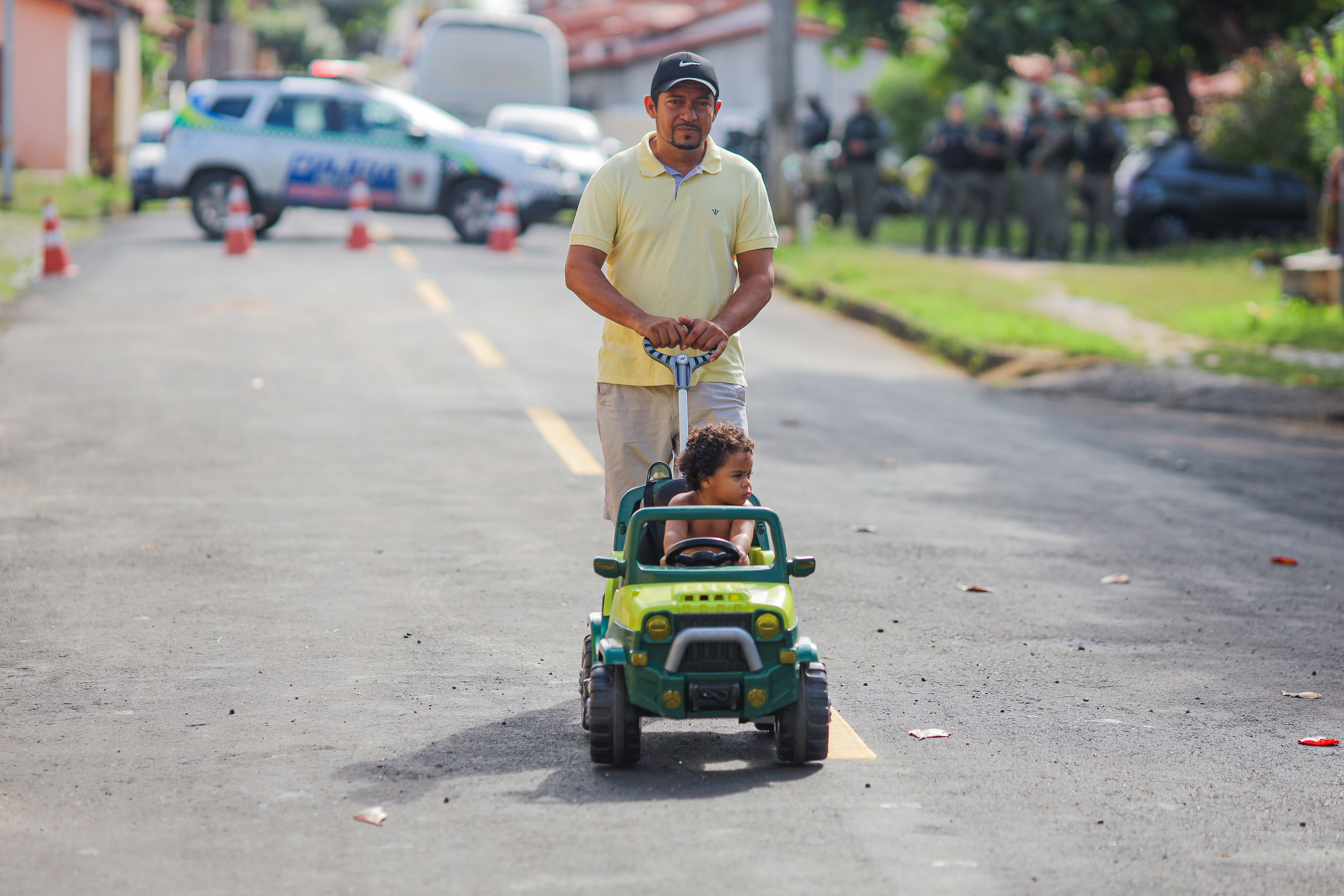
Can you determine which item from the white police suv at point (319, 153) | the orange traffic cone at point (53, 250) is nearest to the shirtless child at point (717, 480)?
the orange traffic cone at point (53, 250)

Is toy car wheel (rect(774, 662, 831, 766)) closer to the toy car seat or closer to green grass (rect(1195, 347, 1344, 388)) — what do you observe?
the toy car seat

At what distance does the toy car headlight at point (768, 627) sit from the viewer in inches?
175

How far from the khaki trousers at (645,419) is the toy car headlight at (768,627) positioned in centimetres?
88

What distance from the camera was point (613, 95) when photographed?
5550 cm

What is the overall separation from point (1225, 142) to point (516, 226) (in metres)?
8.62

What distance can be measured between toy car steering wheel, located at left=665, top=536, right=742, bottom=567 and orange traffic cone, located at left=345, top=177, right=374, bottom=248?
16.8 meters

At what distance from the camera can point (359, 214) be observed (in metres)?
21.1

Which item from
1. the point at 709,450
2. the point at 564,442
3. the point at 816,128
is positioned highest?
the point at 816,128

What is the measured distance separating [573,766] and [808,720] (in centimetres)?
62

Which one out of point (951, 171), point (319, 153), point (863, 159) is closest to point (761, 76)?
point (863, 159)

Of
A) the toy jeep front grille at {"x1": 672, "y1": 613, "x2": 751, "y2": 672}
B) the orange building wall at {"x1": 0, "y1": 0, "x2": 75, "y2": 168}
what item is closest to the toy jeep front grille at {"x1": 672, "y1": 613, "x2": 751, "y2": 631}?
the toy jeep front grille at {"x1": 672, "y1": 613, "x2": 751, "y2": 672}

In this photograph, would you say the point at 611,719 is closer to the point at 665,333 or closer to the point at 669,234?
the point at 665,333

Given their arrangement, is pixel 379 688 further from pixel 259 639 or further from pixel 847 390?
pixel 847 390

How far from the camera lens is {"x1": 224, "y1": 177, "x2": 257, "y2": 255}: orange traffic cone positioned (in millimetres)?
19531
